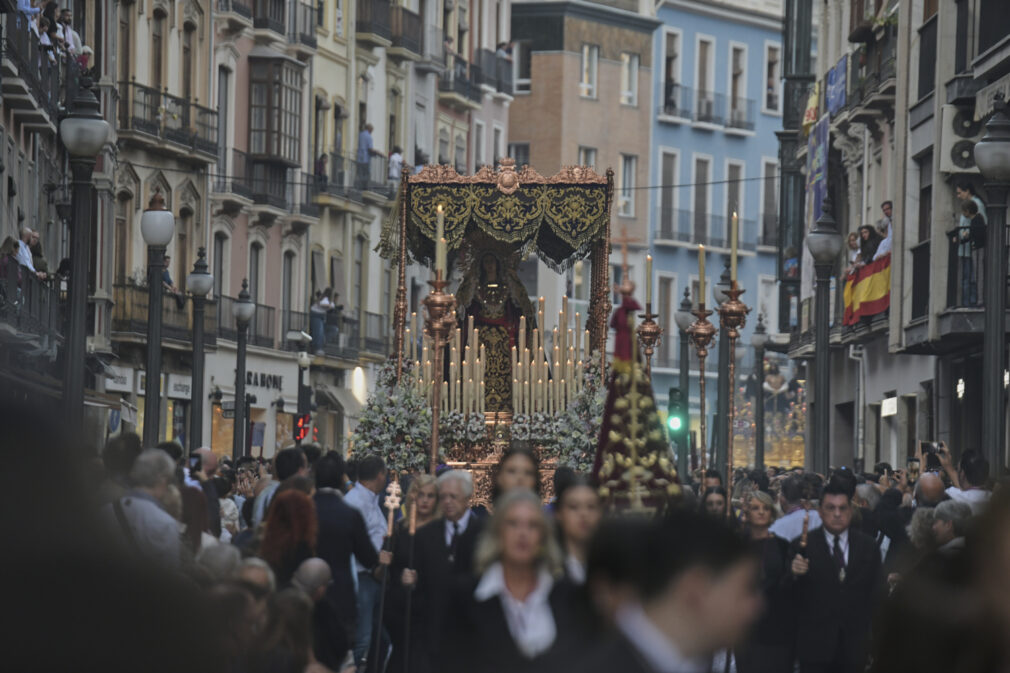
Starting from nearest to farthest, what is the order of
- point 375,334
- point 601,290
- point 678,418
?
point 601,290, point 678,418, point 375,334

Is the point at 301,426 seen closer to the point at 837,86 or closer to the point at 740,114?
the point at 837,86

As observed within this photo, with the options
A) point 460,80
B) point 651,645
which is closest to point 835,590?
point 651,645

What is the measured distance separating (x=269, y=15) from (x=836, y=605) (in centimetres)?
4059

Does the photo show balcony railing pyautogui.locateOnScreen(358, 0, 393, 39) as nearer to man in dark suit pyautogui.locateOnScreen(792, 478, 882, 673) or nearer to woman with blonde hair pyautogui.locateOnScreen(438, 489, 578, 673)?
man in dark suit pyautogui.locateOnScreen(792, 478, 882, 673)

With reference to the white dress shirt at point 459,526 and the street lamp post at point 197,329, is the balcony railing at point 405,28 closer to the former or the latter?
the street lamp post at point 197,329

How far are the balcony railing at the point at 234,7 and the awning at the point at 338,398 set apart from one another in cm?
956

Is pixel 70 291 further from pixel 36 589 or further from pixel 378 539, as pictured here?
pixel 36 589

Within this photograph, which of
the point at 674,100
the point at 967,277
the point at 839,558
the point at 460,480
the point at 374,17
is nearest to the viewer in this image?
the point at 460,480

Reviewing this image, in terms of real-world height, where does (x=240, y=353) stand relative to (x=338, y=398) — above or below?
above

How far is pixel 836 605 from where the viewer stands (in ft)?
39.4

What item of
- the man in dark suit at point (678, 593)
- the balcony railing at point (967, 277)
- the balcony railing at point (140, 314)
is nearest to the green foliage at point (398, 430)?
the balcony railing at point (967, 277)

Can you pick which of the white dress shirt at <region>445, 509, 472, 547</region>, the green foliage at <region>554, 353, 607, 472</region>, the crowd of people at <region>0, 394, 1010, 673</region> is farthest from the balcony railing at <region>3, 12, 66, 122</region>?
the white dress shirt at <region>445, 509, 472, 547</region>

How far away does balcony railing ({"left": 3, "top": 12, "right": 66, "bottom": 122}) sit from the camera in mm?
29219

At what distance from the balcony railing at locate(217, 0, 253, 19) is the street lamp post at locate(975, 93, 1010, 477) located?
112 feet
